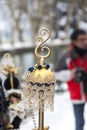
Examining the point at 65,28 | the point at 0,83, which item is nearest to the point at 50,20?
the point at 65,28

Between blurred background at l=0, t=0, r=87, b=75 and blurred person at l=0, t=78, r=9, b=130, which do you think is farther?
blurred background at l=0, t=0, r=87, b=75

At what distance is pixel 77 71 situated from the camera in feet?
9.68

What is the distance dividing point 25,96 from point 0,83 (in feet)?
1.00

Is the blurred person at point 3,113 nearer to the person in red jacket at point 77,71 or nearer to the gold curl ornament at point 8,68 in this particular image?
the gold curl ornament at point 8,68

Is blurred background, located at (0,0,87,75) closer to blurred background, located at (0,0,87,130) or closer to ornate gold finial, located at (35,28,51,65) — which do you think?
blurred background, located at (0,0,87,130)

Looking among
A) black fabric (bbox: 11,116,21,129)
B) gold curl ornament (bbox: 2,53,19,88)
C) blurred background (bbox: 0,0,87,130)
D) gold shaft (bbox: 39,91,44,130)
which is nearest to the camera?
gold shaft (bbox: 39,91,44,130)

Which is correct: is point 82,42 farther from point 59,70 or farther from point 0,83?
point 0,83

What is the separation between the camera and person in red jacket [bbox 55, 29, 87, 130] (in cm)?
293

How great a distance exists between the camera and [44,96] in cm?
190

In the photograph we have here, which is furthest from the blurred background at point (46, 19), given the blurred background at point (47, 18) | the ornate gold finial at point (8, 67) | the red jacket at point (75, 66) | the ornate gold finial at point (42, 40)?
the ornate gold finial at point (42, 40)

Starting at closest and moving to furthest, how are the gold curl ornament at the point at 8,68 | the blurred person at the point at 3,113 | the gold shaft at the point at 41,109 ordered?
the gold shaft at the point at 41,109 < the blurred person at the point at 3,113 < the gold curl ornament at the point at 8,68

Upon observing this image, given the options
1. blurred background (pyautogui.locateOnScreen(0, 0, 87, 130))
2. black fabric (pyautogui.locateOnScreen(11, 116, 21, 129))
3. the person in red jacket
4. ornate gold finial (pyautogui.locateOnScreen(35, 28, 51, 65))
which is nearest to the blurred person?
black fabric (pyautogui.locateOnScreen(11, 116, 21, 129))

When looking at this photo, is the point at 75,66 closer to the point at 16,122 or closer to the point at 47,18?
the point at 16,122

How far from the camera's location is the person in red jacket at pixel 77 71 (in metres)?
2.93
